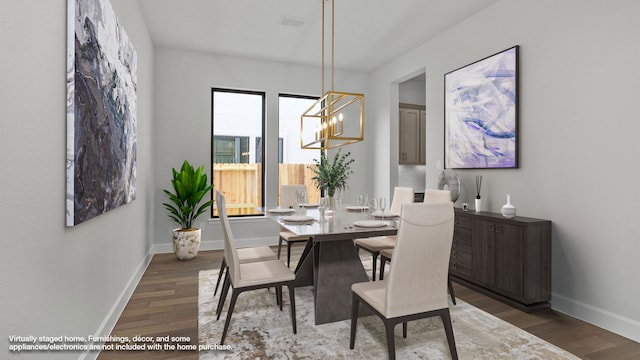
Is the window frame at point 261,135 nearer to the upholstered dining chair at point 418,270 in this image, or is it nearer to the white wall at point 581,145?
the white wall at point 581,145

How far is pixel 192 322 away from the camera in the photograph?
99.3 inches

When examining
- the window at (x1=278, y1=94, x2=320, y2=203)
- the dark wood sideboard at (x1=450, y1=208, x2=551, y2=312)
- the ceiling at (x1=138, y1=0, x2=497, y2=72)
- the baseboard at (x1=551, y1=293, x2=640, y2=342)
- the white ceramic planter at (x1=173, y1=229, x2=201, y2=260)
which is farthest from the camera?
the window at (x1=278, y1=94, x2=320, y2=203)

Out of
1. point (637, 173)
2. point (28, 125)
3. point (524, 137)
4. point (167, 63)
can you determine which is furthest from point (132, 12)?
point (637, 173)

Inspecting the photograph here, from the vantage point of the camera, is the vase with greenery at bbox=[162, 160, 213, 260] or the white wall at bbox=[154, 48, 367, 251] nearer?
the vase with greenery at bbox=[162, 160, 213, 260]

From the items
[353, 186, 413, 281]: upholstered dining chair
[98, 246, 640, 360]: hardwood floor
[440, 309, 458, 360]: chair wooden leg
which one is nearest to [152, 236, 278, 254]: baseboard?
[98, 246, 640, 360]: hardwood floor

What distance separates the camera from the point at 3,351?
3.65 ft

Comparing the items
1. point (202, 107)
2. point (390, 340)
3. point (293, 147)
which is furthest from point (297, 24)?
point (390, 340)

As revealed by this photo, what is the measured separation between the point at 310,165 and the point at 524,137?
326 cm

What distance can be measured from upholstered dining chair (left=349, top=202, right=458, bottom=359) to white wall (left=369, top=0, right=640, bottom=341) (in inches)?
59.9

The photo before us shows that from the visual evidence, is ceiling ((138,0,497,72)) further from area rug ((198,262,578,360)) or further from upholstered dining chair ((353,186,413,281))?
area rug ((198,262,578,360))

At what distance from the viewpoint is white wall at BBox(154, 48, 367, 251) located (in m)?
4.71

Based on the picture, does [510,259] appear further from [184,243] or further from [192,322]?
[184,243]

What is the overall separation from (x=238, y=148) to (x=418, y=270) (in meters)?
4.02

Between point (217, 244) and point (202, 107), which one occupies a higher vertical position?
point (202, 107)
